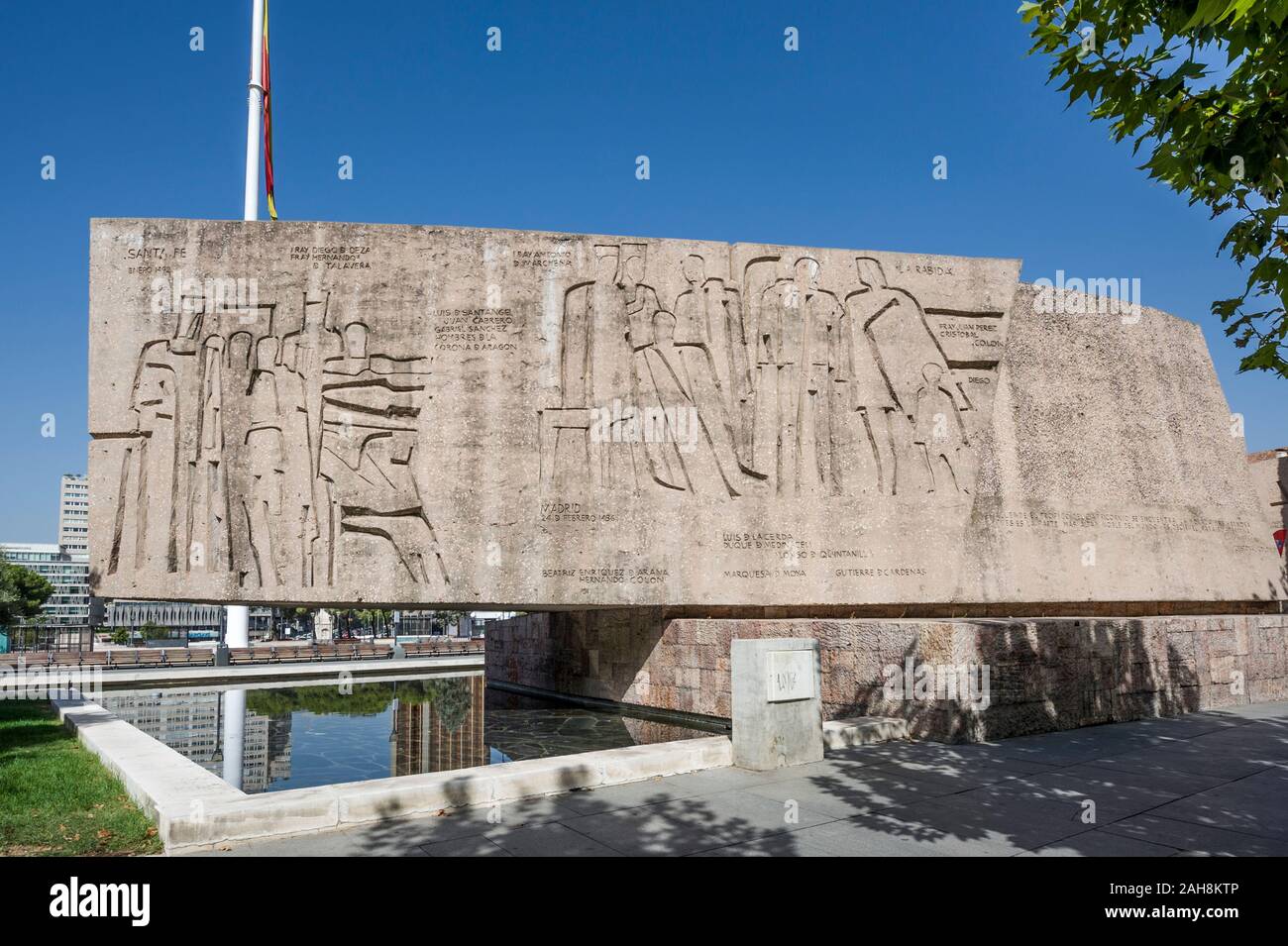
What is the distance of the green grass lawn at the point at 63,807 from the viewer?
511 cm

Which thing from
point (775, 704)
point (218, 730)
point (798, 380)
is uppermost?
point (798, 380)

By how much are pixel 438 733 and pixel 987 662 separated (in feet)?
22.0

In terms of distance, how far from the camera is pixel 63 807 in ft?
19.8

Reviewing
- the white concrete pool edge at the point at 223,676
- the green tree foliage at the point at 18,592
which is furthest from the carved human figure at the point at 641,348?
the green tree foliage at the point at 18,592

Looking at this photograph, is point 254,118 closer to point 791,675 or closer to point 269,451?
point 269,451

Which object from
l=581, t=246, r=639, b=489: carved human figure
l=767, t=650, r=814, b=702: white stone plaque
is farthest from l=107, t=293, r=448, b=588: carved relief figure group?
l=767, t=650, r=814, b=702: white stone plaque

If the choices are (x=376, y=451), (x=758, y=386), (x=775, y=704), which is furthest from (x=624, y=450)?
(x=775, y=704)

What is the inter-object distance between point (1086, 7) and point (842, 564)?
789cm

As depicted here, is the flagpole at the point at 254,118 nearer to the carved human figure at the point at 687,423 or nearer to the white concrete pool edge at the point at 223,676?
the white concrete pool edge at the point at 223,676

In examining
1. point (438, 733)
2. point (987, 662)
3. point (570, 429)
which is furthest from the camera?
point (570, 429)

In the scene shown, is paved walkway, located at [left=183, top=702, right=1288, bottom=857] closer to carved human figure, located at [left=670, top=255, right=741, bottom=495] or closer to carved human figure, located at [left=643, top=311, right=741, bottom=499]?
carved human figure, located at [left=643, top=311, right=741, bottom=499]
